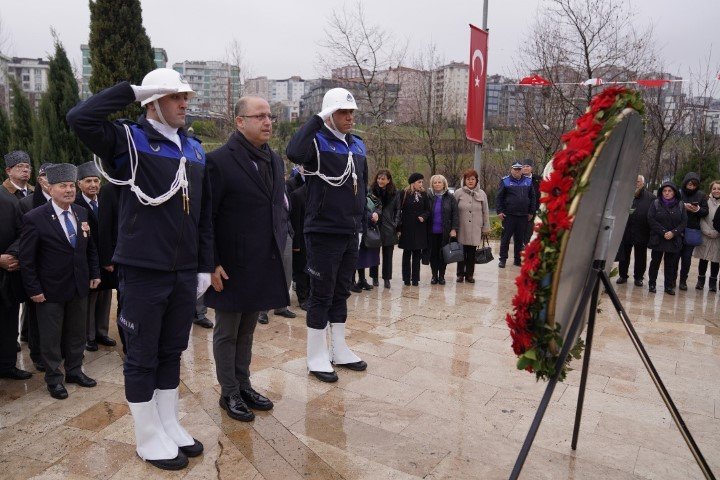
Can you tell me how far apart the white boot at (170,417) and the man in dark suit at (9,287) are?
6.54ft

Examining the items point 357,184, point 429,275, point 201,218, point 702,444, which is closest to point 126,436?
point 201,218

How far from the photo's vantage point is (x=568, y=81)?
1533cm

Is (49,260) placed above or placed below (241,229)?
below

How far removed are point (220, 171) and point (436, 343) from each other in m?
3.07

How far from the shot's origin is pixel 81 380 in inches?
180

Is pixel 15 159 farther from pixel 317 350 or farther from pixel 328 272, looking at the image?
pixel 317 350

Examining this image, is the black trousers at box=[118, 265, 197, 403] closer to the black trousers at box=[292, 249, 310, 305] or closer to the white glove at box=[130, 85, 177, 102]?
the white glove at box=[130, 85, 177, 102]

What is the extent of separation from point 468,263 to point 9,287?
21.0ft

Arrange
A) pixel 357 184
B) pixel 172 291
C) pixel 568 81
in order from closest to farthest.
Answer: pixel 172 291 < pixel 357 184 < pixel 568 81

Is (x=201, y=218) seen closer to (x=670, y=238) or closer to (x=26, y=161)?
(x=26, y=161)

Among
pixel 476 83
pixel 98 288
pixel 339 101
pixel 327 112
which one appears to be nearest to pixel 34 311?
pixel 98 288

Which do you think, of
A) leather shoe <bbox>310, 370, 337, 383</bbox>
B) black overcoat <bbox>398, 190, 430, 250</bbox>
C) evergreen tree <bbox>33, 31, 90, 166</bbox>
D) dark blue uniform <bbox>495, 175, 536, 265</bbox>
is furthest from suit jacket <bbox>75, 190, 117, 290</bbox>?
dark blue uniform <bbox>495, 175, 536, 265</bbox>

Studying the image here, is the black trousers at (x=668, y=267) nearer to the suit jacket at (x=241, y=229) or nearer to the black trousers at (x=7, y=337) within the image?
the suit jacket at (x=241, y=229)

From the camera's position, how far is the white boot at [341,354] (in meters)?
4.99
